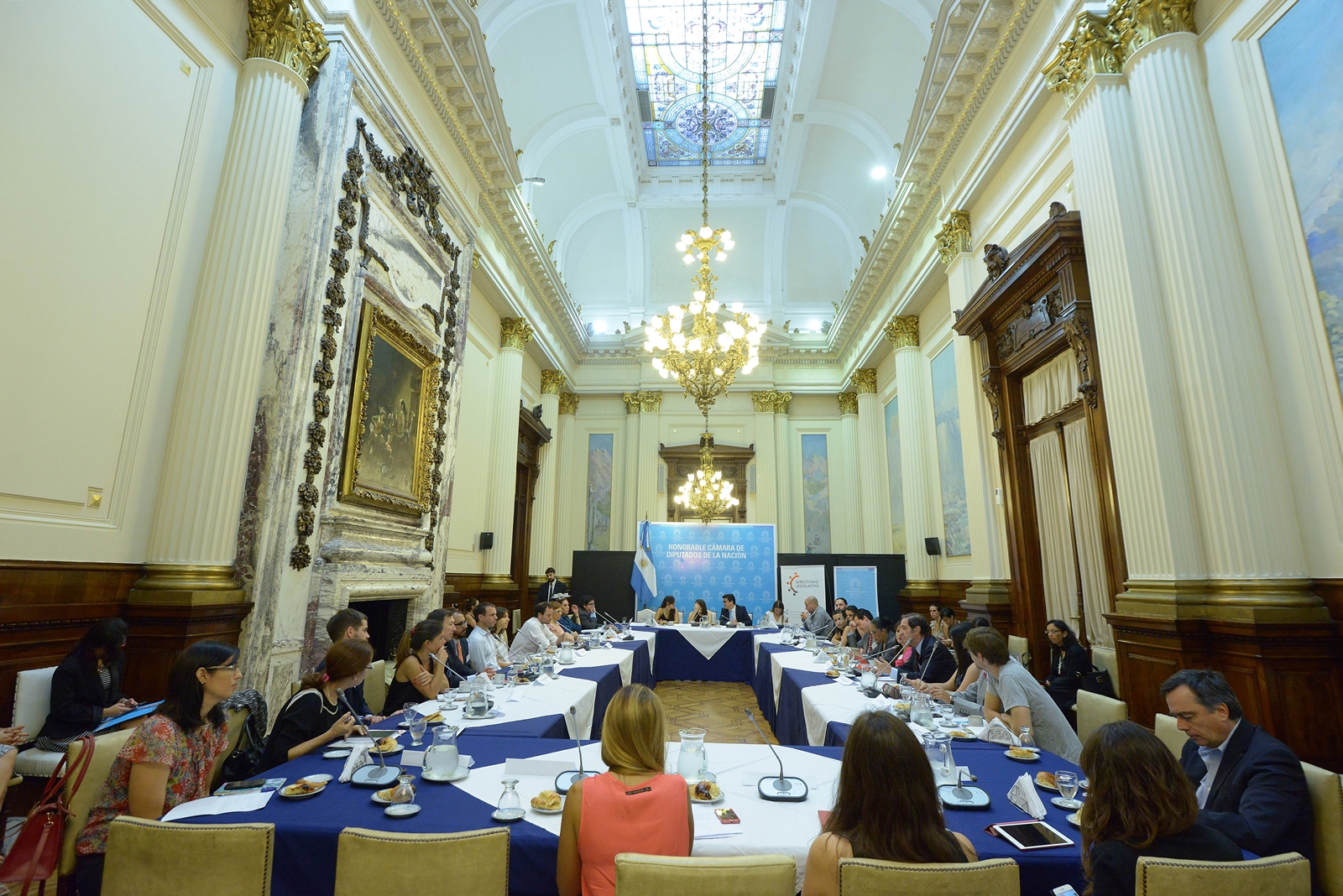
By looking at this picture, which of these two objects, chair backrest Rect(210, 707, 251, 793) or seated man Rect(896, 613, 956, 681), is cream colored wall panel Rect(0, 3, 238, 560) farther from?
seated man Rect(896, 613, 956, 681)

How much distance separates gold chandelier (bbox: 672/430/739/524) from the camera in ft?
38.9

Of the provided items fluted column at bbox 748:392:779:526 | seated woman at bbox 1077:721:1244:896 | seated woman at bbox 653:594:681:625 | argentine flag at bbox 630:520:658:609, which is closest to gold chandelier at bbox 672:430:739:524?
argentine flag at bbox 630:520:658:609

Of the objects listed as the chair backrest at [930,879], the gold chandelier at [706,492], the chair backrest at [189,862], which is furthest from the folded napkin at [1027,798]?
the gold chandelier at [706,492]

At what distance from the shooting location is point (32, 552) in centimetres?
324

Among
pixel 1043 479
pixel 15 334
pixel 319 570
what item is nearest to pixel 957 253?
Result: pixel 1043 479

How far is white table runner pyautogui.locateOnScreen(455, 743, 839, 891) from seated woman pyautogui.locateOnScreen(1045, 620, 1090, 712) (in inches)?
122

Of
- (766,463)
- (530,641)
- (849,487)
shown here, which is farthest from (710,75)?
(530,641)

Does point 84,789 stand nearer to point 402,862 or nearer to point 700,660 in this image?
point 402,862

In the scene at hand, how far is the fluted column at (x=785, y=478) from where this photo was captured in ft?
44.4

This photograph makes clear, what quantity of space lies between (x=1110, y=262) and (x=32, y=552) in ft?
21.7

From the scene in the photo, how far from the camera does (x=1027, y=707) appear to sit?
10.6 ft

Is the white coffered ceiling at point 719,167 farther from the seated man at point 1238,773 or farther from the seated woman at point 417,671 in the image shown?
the seated man at point 1238,773

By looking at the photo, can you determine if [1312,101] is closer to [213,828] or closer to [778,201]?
[213,828]

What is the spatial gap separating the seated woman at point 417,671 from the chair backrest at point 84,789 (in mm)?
1690
